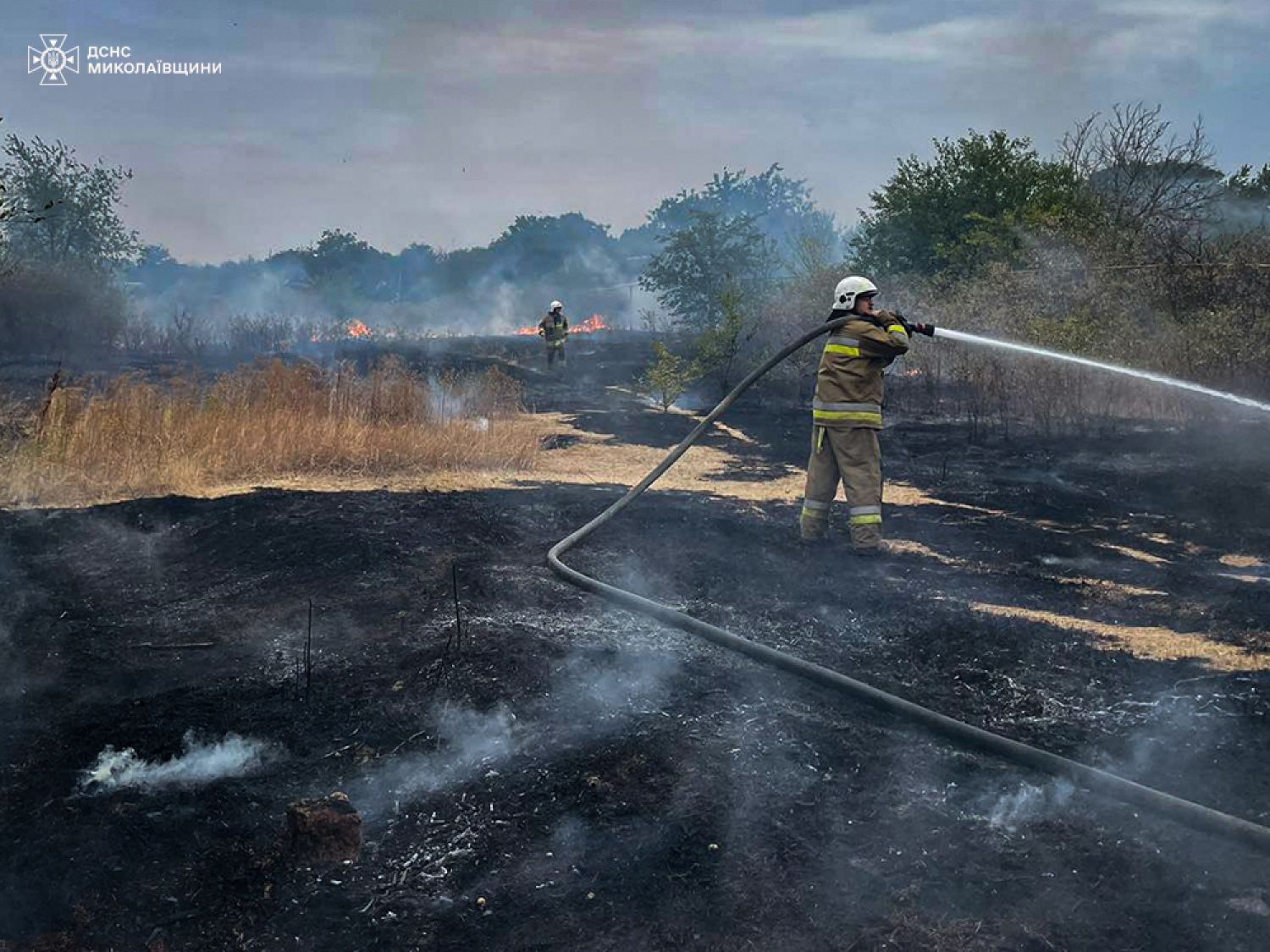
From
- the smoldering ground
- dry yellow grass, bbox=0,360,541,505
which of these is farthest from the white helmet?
dry yellow grass, bbox=0,360,541,505

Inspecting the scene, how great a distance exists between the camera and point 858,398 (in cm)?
654

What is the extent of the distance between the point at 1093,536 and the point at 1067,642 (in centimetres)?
300

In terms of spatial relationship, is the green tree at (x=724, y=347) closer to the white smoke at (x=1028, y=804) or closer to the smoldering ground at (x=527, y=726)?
the smoldering ground at (x=527, y=726)

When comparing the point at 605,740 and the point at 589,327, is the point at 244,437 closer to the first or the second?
the point at 605,740

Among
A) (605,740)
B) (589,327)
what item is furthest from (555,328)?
(589,327)

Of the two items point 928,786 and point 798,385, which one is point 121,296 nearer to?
point 798,385

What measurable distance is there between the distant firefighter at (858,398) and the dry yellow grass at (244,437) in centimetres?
428

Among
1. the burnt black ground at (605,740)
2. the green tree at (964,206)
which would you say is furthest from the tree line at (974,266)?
the burnt black ground at (605,740)

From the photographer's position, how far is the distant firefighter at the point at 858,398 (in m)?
6.46

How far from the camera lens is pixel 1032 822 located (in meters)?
3.23

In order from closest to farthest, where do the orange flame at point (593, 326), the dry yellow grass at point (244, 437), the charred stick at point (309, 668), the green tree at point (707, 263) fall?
the charred stick at point (309, 668)
the dry yellow grass at point (244, 437)
the green tree at point (707, 263)
the orange flame at point (593, 326)

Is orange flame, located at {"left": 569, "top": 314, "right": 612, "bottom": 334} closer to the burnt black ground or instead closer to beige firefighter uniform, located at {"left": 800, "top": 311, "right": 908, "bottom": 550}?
beige firefighter uniform, located at {"left": 800, "top": 311, "right": 908, "bottom": 550}

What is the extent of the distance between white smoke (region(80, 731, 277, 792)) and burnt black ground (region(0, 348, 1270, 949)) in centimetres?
7

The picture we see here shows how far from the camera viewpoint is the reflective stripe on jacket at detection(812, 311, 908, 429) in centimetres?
644
